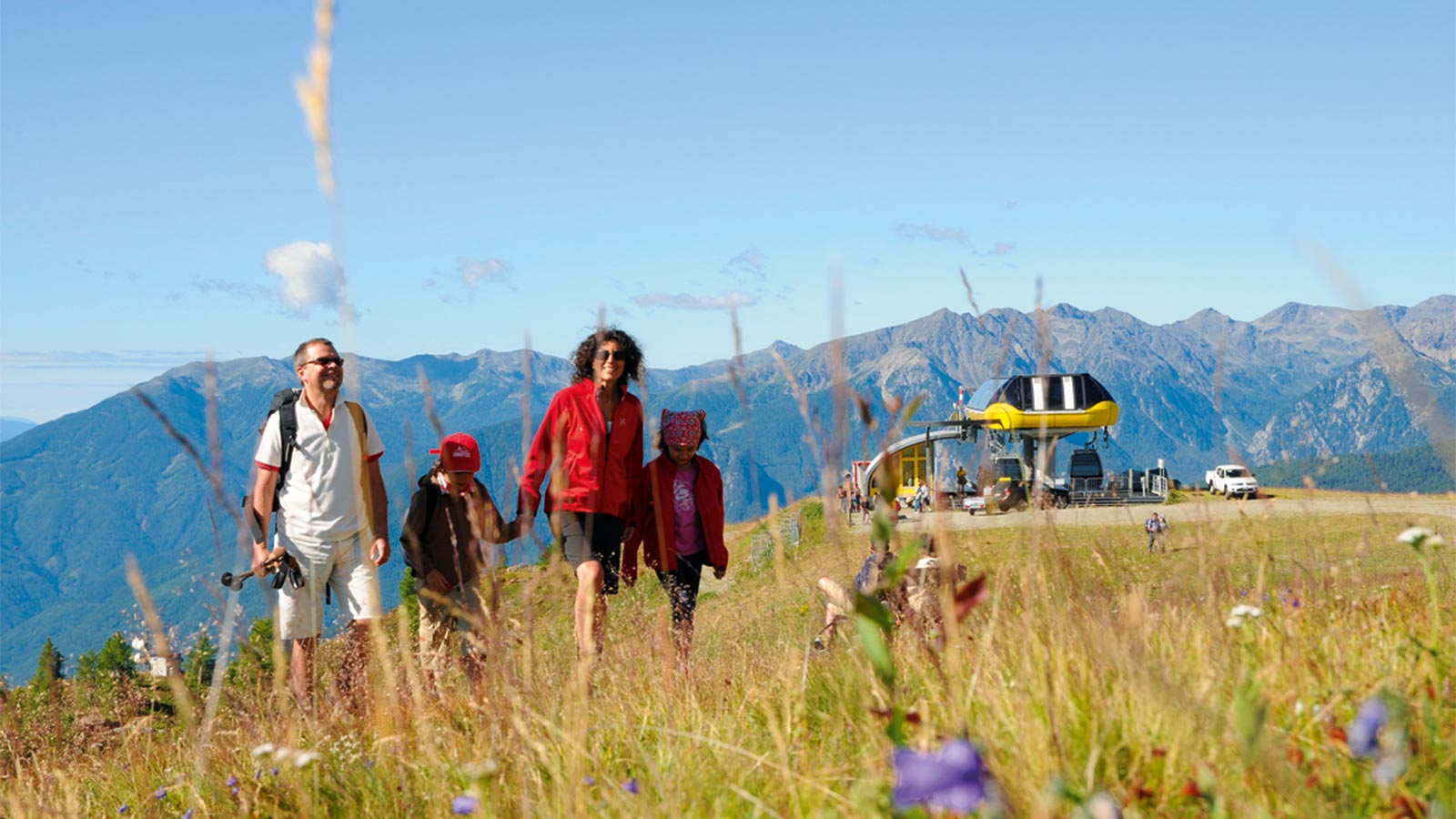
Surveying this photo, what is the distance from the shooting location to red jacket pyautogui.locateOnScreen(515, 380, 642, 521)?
19.0 feet

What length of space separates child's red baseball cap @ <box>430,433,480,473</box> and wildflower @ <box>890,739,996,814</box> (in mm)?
4950

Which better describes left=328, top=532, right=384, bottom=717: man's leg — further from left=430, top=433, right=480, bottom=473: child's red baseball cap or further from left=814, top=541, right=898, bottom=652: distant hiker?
left=814, top=541, right=898, bottom=652: distant hiker

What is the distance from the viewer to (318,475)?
537cm

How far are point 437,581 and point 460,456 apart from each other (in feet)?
2.17

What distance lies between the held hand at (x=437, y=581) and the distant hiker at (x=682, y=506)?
1.01m

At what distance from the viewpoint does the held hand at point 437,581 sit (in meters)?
5.79

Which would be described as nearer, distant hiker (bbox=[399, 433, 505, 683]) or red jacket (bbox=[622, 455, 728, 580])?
distant hiker (bbox=[399, 433, 505, 683])

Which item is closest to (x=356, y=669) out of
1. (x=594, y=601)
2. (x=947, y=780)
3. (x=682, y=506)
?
(x=594, y=601)

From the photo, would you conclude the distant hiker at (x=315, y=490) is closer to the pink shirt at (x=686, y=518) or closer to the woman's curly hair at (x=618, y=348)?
the woman's curly hair at (x=618, y=348)

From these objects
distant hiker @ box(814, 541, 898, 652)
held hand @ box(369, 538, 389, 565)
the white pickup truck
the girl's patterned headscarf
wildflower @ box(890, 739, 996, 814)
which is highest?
the girl's patterned headscarf

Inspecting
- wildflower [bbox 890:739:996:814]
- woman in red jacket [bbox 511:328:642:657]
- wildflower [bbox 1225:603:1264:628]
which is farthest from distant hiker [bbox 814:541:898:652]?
wildflower [bbox 890:739:996:814]

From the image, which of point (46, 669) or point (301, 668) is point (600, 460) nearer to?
point (301, 668)

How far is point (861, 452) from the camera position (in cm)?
208

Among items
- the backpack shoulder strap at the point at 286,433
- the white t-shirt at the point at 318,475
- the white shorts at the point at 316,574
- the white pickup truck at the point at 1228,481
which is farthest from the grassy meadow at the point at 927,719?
the white pickup truck at the point at 1228,481
